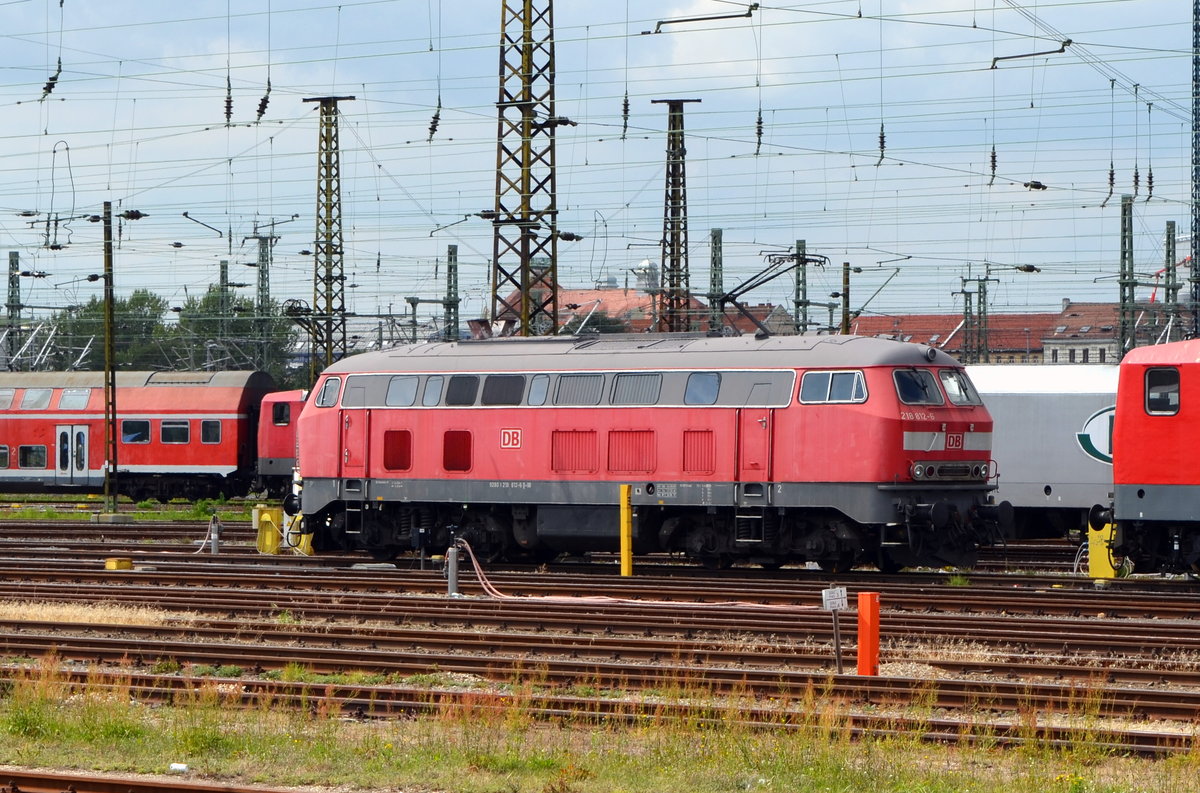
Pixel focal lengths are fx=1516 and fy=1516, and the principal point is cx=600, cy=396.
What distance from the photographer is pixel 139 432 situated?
48000mm

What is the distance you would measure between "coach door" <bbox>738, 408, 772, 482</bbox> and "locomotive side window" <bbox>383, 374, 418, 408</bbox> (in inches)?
250

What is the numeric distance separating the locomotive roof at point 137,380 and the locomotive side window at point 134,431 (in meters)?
1.45

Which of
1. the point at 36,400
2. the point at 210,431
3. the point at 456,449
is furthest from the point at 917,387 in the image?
the point at 36,400

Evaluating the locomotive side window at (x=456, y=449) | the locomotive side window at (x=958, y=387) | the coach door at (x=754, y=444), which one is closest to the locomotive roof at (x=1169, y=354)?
the locomotive side window at (x=958, y=387)

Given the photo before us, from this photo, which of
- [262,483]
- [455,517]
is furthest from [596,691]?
[262,483]

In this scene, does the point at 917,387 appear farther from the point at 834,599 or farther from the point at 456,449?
the point at 834,599

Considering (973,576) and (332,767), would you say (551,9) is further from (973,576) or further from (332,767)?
(332,767)

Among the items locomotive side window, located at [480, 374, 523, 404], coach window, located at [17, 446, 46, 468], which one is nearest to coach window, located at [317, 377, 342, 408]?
locomotive side window, located at [480, 374, 523, 404]

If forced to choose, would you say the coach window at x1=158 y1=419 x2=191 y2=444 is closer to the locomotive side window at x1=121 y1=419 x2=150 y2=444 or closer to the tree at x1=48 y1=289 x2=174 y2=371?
the locomotive side window at x1=121 y1=419 x2=150 y2=444

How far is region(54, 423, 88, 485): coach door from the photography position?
48.4 metres

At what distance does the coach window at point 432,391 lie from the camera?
→ 27.0 m

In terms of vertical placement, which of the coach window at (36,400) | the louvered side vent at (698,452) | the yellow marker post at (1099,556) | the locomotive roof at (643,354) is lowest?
the yellow marker post at (1099,556)

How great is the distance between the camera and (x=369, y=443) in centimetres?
2756

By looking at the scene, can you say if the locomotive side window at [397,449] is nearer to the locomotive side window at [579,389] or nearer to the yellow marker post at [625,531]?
the locomotive side window at [579,389]
